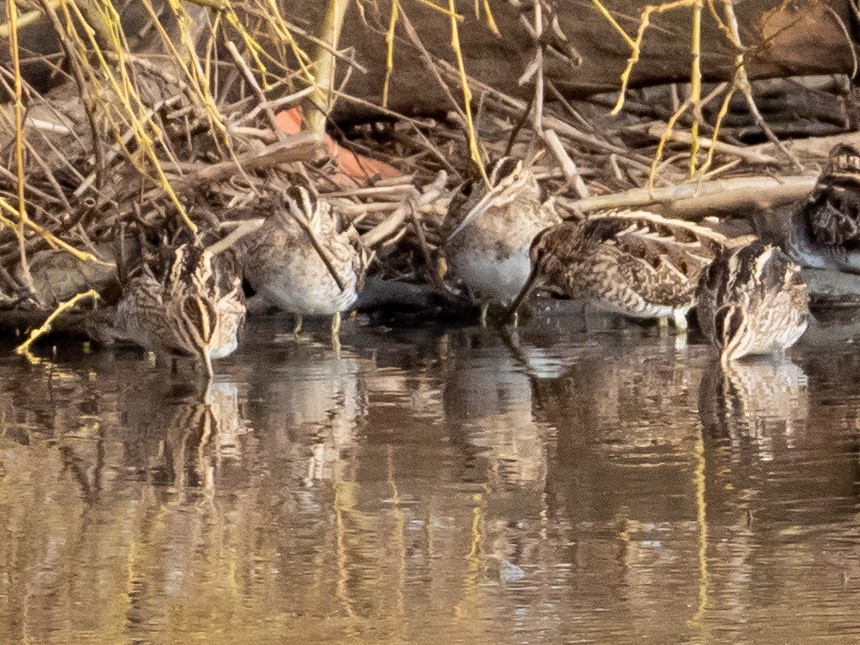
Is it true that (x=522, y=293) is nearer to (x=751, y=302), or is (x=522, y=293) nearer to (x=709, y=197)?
(x=709, y=197)

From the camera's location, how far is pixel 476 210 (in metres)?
9.56

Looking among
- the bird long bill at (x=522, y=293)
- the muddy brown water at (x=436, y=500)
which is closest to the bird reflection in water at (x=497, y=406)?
the muddy brown water at (x=436, y=500)

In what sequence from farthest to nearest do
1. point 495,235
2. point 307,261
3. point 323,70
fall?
point 323,70 < point 495,235 < point 307,261

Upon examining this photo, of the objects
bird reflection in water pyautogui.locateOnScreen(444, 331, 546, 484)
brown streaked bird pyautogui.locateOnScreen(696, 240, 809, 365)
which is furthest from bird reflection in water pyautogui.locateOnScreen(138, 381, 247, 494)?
brown streaked bird pyautogui.locateOnScreen(696, 240, 809, 365)

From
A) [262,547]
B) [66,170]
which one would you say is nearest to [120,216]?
[66,170]

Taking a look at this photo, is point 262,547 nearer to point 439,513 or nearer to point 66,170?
point 439,513

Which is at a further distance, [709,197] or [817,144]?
[817,144]

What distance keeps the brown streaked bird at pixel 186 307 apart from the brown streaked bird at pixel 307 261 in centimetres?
81

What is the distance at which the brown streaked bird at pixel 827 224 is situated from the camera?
32.2 feet

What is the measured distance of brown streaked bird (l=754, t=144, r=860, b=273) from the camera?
9.80 metres

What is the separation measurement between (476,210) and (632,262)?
103cm

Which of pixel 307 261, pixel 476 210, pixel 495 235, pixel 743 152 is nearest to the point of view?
pixel 307 261

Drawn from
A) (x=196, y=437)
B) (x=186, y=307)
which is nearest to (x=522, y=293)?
(x=186, y=307)

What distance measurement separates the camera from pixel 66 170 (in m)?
9.28
